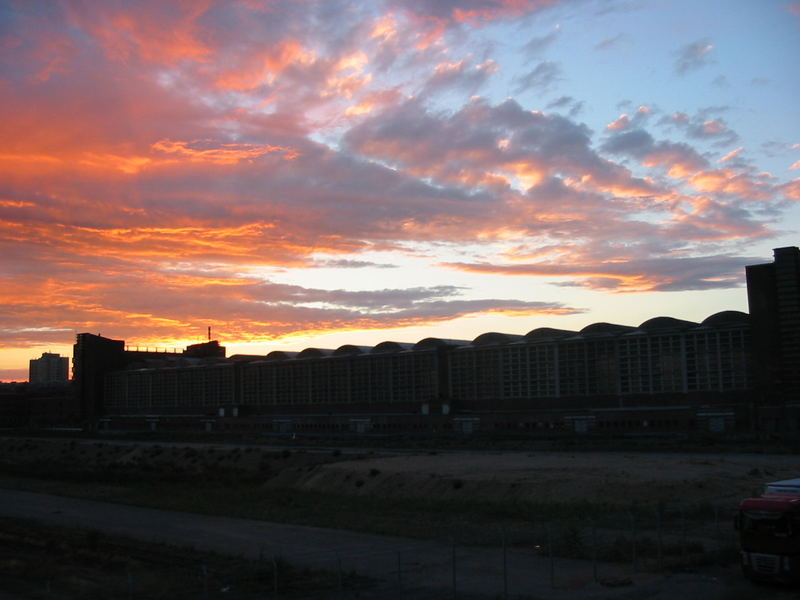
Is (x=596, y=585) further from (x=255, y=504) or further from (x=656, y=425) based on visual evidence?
(x=656, y=425)

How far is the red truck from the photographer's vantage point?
19.8m

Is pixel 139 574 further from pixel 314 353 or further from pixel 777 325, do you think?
pixel 314 353

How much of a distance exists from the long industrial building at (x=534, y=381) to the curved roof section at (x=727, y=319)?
0.51 feet

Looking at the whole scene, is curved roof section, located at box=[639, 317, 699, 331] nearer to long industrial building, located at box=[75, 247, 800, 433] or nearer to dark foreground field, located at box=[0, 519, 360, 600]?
long industrial building, located at box=[75, 247, 800, 433]

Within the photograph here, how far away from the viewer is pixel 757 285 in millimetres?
Result: 81500

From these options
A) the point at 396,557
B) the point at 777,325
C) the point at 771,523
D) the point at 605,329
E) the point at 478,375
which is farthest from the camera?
the point at 478,375

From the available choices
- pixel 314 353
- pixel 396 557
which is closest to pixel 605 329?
pixel 314 353

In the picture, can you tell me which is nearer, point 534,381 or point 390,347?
point 534,381

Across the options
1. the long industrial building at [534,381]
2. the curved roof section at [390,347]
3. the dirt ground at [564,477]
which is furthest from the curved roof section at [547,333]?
the dirt ground at [564,477]

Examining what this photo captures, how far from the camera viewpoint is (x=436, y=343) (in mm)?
115750

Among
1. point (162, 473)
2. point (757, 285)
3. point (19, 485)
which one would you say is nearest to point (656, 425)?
point (757, 285)

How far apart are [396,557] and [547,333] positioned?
3123 inches

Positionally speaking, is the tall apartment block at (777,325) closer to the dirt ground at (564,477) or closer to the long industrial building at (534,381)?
the long industrial building at (534,381)

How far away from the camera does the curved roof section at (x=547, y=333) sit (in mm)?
102125
